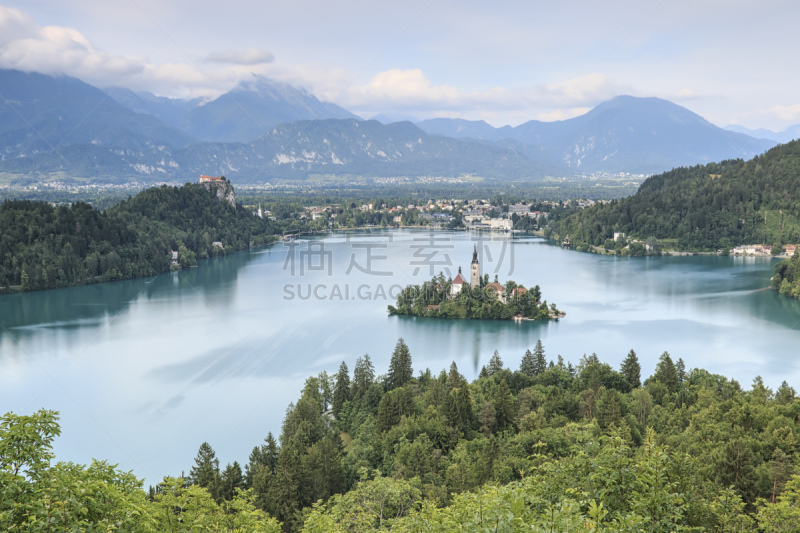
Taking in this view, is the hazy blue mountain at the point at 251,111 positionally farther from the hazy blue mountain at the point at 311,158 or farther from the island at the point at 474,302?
the island at the point at 474,302

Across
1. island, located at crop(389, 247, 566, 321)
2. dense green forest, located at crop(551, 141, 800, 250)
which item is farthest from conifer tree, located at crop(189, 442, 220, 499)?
dense green forest, located at crop(551, 141, 800, 250)

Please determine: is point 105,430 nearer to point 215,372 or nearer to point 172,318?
point 215,372

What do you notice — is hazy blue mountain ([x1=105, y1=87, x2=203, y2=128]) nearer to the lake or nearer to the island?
the lake

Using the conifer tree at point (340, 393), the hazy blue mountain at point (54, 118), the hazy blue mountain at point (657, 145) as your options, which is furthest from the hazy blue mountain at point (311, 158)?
the conifer tree at point (340, 393)

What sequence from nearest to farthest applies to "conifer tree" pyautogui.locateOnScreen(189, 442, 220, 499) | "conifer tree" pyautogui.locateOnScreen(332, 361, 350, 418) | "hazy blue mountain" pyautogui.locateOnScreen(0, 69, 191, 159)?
"conifer tree" pyautogui.locateOnScreen(189, 442, 220, 499), "conifer tree" pyautogui.locateOnScreen(332, 361, 350, 418), "hazy blue mountain" pyautogui.locateOnScreen(0, 69, 191, 159)

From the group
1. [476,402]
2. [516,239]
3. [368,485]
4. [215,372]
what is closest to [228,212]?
[516,239]

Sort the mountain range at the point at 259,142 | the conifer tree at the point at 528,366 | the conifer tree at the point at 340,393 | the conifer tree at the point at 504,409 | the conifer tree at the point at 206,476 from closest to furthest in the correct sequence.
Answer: the conifer tree at the point at 206,476, the conifer tree at the point at 504,409, the conifer tree at the point at 340,393, the conifer tree at the point at 528,366, the mountain range at the point at 259,142

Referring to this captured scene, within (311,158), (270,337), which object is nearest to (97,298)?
(270,337)
